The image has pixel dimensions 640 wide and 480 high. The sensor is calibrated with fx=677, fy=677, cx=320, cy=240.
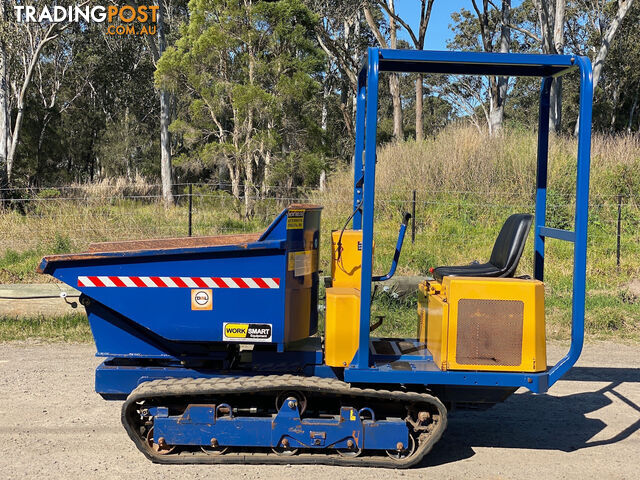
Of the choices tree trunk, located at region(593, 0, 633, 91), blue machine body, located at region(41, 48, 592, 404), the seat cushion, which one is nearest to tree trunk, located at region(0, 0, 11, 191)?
tree trunk, located at region(593, 0, 633, 91)

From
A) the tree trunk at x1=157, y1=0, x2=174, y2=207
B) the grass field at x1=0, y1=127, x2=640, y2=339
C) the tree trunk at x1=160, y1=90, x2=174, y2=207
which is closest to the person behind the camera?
the grass field at x1=0, y1=127, x2=640, y2=339

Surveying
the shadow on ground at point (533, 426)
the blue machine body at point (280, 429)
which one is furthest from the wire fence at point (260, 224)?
the blue machine body at point (280, 429)

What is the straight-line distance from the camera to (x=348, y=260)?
502cm

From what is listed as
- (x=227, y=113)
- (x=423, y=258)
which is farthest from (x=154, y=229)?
(x=227, y=113)

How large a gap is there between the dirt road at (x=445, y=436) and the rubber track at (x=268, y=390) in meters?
0.06

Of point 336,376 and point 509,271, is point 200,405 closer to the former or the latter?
point 336,376

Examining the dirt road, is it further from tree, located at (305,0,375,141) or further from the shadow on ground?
tree, located at (305,0,375,141)

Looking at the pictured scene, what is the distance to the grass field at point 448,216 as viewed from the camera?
1067cm

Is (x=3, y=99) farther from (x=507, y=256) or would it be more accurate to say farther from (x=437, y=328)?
(x=437, y=328)

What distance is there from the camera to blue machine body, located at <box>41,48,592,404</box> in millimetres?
4297

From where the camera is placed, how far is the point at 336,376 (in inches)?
190

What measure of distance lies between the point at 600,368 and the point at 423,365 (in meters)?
3.52

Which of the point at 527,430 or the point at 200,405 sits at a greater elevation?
the point at 200,405

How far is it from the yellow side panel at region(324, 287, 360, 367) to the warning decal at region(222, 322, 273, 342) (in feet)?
1.34
